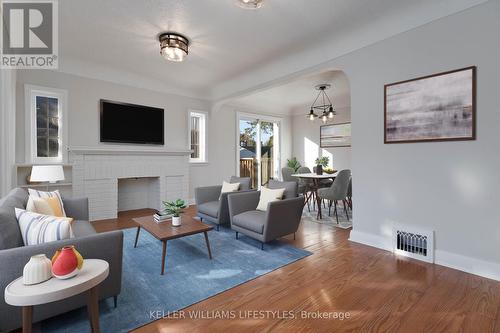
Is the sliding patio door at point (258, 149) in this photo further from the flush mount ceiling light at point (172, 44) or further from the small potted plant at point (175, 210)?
the small potted plant at point (175, 210)

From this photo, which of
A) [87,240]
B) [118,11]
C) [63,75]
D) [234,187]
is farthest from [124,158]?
[87,240]

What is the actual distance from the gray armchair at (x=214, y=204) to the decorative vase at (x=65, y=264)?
2355mm

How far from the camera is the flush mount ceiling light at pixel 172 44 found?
325 cm

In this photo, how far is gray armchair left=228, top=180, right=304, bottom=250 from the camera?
2.99m

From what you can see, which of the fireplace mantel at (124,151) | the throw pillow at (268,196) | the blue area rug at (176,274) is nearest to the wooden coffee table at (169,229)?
the blue area rug at (176,274)

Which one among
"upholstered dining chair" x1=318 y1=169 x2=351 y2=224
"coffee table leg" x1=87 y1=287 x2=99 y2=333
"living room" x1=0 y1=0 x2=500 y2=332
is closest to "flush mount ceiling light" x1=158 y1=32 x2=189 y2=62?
"living room" x1=0 y1=0 x2=500 y2=332

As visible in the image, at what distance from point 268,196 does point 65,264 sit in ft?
8.43

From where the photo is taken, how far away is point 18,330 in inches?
65.5

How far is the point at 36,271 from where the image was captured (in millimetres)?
1283

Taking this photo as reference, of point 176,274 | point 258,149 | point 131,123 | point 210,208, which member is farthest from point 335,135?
point 176,274

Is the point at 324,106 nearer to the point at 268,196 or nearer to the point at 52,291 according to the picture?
the point at 268,196

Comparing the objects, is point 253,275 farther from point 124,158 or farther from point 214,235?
point 124,158

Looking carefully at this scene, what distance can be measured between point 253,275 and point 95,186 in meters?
3.62

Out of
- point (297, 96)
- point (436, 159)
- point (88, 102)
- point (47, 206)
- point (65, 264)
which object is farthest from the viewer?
point (297, 96)
